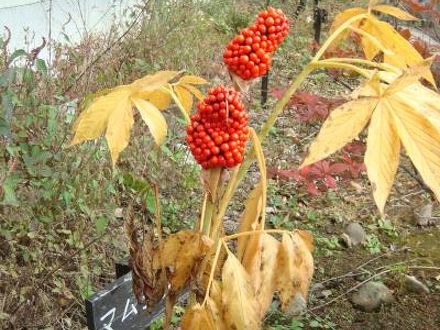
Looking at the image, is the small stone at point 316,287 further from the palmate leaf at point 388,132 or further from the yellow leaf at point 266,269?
the palmate leaf at point 388,132

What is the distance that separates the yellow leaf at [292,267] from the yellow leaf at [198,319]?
147 millimetres

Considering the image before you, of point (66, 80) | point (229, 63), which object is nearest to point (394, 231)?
point (66, 80)

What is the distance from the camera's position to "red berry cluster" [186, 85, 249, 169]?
0.99 m

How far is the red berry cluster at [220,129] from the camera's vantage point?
990mm

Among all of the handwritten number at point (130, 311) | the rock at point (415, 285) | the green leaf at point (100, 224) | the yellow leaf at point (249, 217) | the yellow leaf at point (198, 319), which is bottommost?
the rock at point (415, 285)

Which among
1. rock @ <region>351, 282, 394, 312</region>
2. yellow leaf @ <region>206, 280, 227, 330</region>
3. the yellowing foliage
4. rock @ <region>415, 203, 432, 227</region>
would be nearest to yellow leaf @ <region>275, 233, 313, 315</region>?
the yellowing foliage

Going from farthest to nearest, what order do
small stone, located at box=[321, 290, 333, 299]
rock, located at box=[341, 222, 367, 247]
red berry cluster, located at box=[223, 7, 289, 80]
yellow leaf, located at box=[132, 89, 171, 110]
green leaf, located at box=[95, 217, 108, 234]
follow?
rock, located at box=[341, 222, 367, 247] → small stone, located at box=[321, 290, 333, 299] → green leaf, located at box=[95, 217, 108, 234] → yellow leaf, located at box=[132, 89, 171, 110] → red berry cluster, located at box=[223, 7, 289, 80]

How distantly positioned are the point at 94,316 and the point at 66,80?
1.78 meters

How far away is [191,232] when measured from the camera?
1.13 meters

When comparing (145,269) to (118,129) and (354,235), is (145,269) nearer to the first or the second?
(118,129)

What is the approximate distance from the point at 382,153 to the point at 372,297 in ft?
5.57

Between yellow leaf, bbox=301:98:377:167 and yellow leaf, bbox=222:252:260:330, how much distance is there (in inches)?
10.0

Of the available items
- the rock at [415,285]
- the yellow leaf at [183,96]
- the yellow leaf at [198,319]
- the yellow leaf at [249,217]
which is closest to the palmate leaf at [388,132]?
the yellow leaf at [249,217]

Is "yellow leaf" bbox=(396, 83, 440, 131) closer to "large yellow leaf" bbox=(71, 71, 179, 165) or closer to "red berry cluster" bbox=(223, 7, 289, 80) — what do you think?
"red berry cluster" bbox=(223, 7, 289, 80)
